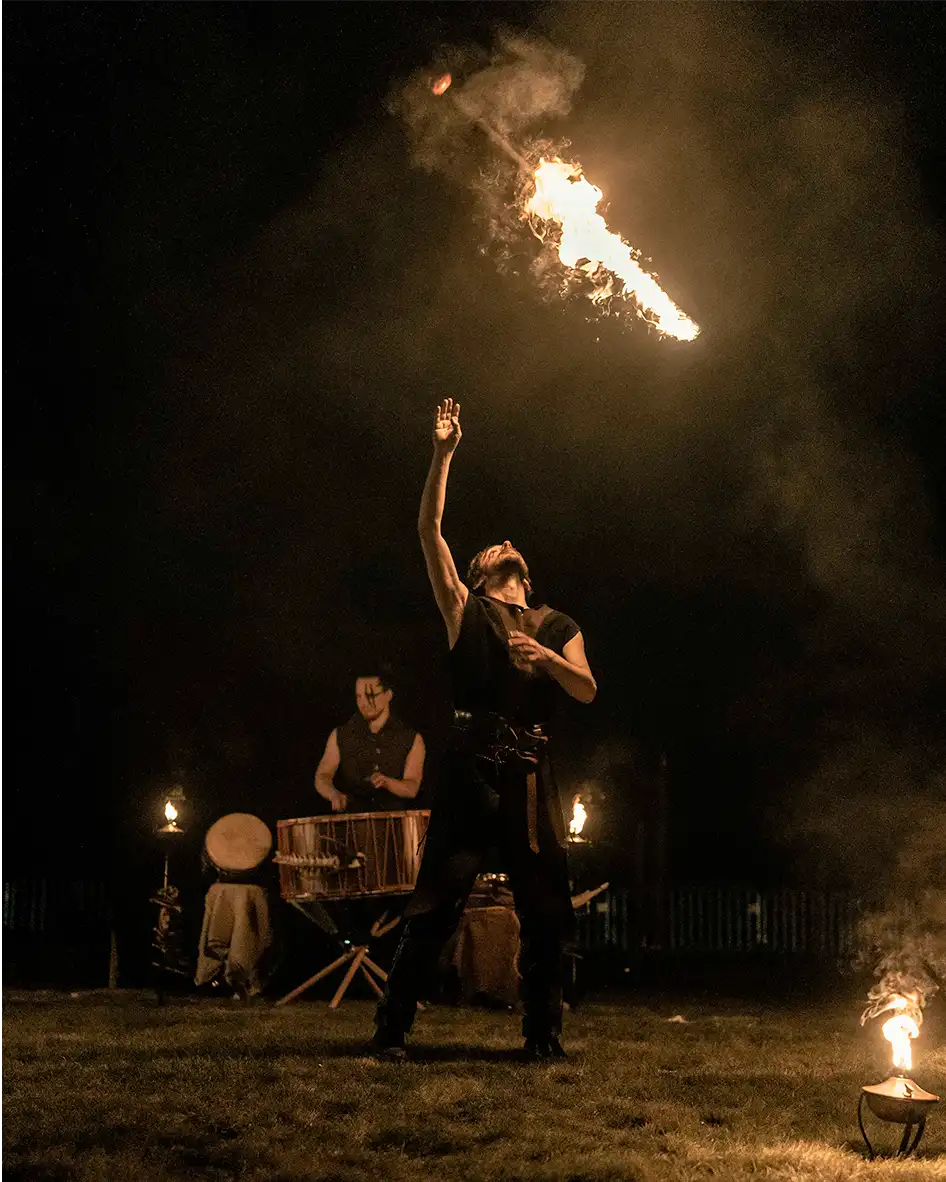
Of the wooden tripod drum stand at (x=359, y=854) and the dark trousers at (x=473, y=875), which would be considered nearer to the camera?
the dark trousers at (x=473, y=875)

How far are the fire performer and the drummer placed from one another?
3.07m

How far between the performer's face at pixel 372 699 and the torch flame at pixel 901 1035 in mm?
4689

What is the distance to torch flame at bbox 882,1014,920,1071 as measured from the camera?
4.16 m

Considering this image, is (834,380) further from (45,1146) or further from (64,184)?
(45,1146)

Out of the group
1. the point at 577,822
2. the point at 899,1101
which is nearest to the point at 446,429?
the point at 899,1101

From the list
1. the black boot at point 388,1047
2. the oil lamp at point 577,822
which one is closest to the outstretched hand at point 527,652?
the black boot at point 388,1047

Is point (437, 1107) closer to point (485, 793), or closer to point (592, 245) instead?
point (485, 793)

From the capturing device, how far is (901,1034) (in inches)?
167

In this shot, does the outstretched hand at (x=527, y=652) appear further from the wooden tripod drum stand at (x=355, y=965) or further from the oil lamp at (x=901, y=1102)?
the wooden tripod drum stand at (x=355, y=965)

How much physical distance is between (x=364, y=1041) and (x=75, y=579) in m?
6.29

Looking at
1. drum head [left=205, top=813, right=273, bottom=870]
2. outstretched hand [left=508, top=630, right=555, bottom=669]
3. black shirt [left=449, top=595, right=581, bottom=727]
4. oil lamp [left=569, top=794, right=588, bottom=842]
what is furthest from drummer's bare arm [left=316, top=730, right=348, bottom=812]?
outstretched hand [left=508, top=630, right=555, bottom=669]

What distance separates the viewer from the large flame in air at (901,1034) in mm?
4168

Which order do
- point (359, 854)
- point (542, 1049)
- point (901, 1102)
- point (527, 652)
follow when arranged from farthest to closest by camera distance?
1. point (359, 854)
2. point (542, 1049)
3. point (527, 652)
4. point (901, 1102)

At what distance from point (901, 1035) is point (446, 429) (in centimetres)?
266
